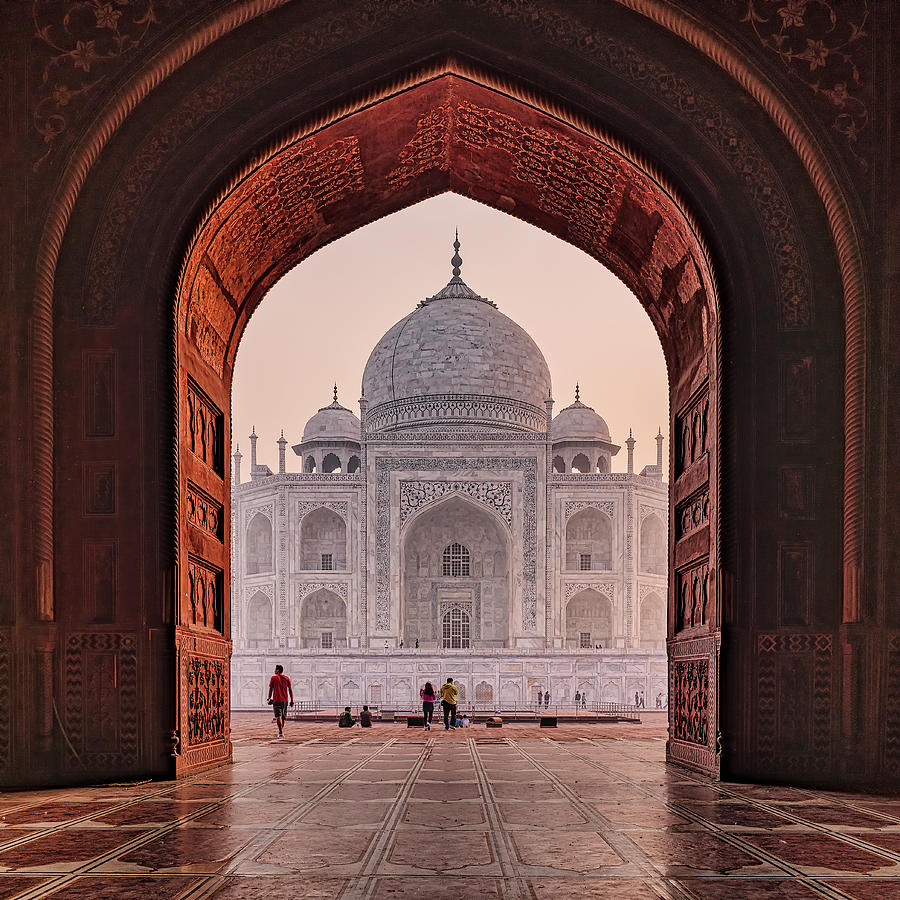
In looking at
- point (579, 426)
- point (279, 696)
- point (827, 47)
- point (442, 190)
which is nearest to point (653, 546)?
point (579, 426)

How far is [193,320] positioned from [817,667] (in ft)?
16.2

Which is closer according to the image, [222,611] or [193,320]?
[193,320]

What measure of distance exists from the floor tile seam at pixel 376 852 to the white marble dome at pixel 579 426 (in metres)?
34.9

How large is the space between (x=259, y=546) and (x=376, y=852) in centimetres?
3493

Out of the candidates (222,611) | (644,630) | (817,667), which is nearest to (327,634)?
(644,630)

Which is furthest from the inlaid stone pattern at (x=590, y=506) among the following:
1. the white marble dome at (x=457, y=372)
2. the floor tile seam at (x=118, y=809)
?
the floor tile seam at (x=118, y=809)

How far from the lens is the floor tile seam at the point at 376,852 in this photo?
3826 millimetres

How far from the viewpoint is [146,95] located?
7.57m

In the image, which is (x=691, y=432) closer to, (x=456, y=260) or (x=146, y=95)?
(x=146, y=95)

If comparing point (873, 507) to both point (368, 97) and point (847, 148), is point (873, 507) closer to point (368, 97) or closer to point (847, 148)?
point (847, 148)

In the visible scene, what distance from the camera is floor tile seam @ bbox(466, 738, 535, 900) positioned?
12.8 feet

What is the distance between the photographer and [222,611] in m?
9.02

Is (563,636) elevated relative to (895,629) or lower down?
lower down

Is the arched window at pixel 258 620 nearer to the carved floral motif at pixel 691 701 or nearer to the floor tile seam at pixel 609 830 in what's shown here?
the carved floral motif at pixel 691 701
